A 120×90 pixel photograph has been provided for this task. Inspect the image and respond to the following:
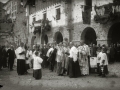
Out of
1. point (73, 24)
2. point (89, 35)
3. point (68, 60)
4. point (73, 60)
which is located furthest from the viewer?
point (73, 24)

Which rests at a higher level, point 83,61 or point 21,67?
point 83,61

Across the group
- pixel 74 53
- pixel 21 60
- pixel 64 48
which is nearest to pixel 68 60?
pixel 74 53

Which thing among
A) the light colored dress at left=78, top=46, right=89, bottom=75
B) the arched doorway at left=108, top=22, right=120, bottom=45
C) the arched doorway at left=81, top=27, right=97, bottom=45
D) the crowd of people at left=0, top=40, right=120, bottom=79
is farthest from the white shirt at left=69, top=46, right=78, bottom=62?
the arched doorway at left=81, top=27, right=97, bottom=45

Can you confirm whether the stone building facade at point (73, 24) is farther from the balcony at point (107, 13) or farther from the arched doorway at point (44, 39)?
the balcony at point (107, 13)

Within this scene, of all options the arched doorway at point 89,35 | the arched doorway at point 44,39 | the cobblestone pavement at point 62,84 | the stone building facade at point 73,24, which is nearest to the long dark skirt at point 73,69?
the cobblestone pavement at point 62,84

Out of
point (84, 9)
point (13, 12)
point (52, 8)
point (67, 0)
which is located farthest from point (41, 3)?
point (13, 12)

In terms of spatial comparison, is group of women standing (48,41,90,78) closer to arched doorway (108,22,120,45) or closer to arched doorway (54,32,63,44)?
arched doorway (108,22,120,45)

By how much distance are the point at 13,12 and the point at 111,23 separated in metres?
34.3

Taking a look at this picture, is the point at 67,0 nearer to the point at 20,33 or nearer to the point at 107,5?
the point at 107,5

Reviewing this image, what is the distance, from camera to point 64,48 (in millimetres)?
10492

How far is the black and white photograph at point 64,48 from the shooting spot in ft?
26.9

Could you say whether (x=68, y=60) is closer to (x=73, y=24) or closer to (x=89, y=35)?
(x=89, y=35)

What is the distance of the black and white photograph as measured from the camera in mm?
8211

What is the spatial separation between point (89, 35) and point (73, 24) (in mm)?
2246
